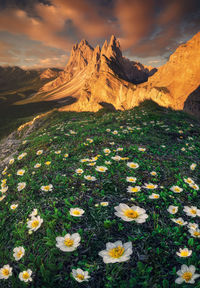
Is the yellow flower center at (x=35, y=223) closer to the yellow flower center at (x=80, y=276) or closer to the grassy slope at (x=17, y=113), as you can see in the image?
the yellow flower center at (x=80, y=276)

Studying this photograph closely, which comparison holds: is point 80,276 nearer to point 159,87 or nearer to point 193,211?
point 193,211

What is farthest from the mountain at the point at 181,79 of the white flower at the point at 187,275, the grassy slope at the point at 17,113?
the grassy slope at the point at 17,113

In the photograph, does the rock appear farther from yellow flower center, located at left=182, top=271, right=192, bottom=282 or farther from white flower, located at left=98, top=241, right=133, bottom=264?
white flower, located at left=98, top=241, right=133, bottom=264

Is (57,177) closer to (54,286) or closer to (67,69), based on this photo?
(54,286)

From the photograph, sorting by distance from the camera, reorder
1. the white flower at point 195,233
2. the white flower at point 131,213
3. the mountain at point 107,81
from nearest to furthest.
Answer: the white flower at point 131,213 < the white flower at point 195,233 < the mountain at point 107,81

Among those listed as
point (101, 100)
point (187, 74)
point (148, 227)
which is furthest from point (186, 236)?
point (101, 100)

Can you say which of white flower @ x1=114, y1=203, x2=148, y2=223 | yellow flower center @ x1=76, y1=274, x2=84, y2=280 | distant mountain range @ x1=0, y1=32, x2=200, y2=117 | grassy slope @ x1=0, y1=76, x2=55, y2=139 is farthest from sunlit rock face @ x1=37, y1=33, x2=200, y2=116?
grassy slope @ x1=0, y1=76, x2=55, y2=139

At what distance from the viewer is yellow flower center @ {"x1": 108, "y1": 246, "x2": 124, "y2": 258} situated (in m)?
1.44

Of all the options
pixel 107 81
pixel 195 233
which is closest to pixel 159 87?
pixel 107 81

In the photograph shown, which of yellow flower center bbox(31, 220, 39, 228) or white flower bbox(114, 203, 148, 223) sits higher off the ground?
white flower bbox(114, 203, 148, 223)

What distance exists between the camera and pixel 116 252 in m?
1.46

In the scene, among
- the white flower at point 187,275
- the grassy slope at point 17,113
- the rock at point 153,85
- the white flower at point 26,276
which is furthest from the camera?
the grassy slope at point 17,113

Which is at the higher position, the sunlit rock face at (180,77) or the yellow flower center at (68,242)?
the sunlit rock face at (180,77)

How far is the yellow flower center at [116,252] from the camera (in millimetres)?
1438
